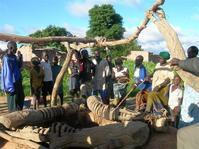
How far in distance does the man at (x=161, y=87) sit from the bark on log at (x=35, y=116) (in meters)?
2.58

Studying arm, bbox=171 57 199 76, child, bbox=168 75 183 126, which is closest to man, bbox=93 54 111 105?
child, bbox=168 75 183 126

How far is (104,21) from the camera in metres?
60.6

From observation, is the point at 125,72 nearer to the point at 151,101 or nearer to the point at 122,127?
the point at 151,101

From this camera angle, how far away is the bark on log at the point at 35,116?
5.05 m

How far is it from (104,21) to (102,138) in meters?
56.5

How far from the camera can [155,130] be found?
16.8 feet

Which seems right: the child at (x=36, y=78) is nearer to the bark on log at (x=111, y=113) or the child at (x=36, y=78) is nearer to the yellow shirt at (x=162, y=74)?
the yellow shirt at (x=162, y=74)

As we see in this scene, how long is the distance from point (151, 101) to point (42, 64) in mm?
4156

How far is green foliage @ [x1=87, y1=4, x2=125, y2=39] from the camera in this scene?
58.4 meters

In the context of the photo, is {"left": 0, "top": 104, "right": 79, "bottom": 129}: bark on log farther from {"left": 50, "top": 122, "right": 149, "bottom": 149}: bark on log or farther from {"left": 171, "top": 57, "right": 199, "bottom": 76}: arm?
{"left": 171, "top": 57, "right": 199, "bottom": 76}: arm

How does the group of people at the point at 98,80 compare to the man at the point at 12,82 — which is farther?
the group of people at the point at 98,80

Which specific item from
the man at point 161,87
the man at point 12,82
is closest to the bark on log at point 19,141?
the man at point 12,82

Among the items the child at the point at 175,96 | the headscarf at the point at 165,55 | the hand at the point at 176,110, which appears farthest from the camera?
the child at the point at 175,96

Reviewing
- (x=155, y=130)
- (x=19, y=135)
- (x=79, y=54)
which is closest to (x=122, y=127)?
(x=155, y=130)
